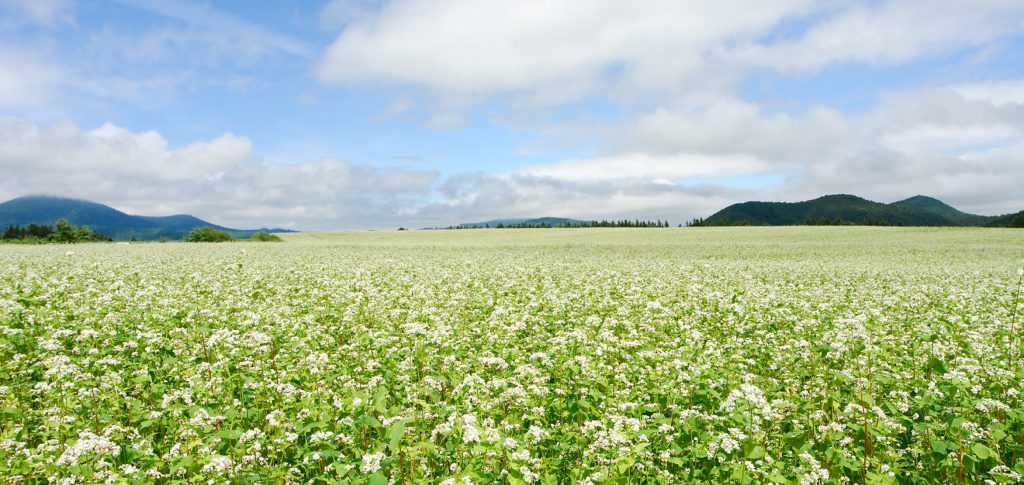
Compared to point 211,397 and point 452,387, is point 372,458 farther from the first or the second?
point 211,397

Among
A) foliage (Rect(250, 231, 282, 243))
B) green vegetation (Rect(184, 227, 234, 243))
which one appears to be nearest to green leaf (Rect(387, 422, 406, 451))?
foliage (Rect(250, 231, 282, 243))

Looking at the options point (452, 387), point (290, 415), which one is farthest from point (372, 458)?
point (452, 387)

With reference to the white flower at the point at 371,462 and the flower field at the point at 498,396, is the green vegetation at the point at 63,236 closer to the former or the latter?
the flower field at the point at 498,396

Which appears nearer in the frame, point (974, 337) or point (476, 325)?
point (974, 337)

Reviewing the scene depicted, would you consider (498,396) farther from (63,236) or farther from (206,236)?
(63,236)

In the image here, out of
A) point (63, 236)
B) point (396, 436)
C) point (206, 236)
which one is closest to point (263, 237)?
point (206, 236)

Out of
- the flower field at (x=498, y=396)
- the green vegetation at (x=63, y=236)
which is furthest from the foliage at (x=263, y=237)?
the flower field at (x=498, y=396)

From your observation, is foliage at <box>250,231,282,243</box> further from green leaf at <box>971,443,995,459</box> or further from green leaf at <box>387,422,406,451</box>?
green leaf at <box>971,443,995,459</box>

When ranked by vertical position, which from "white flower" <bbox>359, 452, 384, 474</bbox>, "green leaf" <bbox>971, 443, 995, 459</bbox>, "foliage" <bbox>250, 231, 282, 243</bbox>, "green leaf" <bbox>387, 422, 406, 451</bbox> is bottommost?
"green leaf" <bbox>971, 443, 995, 459</bbox>

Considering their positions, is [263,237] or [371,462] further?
[263,237]

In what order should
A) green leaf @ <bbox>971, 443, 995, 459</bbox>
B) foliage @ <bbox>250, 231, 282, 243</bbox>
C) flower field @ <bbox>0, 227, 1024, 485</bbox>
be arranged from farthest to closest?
foliage @ <bbox>250, 231, 282, 243</bbox> → flower field @ <bbox>0, 227, 1024, 485</bbox> → green leaf @ <bbox>971, 443, 995, 459</bbox>

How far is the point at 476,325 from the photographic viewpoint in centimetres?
1170

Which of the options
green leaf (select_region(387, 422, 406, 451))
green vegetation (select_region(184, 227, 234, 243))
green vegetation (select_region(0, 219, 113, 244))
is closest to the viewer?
green leaf (select_region(387, 422, 406, 451))

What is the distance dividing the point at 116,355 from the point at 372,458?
7846mm
